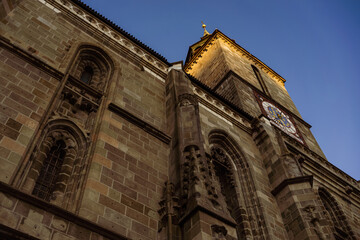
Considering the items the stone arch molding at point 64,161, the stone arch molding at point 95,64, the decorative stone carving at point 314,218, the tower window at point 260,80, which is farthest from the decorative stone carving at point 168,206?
the tower window at point 260,80

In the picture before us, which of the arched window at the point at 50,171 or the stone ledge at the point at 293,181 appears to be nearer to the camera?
the arched window at the point at 50,171

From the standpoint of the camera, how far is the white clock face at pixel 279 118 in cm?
1753

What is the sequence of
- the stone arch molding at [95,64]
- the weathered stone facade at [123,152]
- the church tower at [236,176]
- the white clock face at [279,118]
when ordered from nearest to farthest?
the weathered stone facade at [123,152] → the church tower at [236,176] → the stone arch molding at [95,64] → the white clock face at [279,118]

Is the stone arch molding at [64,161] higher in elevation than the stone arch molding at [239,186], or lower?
lower

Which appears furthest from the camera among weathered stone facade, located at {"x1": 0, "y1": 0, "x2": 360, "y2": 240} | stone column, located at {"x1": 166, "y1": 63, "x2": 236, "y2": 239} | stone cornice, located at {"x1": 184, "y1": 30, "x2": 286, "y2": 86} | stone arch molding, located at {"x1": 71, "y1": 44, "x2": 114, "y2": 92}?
stone cornice, located at {"x1": 184, "y1": 30, "x2": 286, "y2": 86}

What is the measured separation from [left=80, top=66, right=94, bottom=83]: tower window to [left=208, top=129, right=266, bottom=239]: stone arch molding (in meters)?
3.78

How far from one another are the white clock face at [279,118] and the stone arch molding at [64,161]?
38.2 ft

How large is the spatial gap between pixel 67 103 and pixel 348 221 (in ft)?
33.5

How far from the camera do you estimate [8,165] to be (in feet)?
18.7

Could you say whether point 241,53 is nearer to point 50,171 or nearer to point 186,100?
point 186,100

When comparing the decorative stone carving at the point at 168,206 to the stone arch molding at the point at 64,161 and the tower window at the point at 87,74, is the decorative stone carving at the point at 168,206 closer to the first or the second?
the stone arch molding at the point at 64,161

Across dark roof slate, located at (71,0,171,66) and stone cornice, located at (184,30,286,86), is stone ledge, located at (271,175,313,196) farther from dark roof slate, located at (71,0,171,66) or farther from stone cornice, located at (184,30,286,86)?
stone cornice, located at (184,30,286,86)

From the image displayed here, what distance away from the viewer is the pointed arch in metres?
12.1

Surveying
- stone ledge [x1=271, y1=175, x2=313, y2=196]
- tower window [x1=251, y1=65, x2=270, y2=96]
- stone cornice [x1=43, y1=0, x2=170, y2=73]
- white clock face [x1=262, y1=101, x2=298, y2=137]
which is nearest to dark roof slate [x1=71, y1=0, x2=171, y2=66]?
stone cornice [x1=43, y1=0, x2=170, y2=73]
